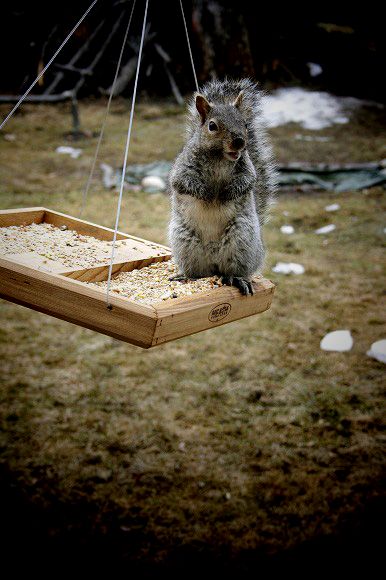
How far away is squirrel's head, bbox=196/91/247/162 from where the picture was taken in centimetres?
181

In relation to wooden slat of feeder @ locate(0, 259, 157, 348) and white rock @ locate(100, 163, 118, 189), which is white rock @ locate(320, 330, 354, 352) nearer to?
wooden slat of feeder @ locate(0, 259, 157, 348)

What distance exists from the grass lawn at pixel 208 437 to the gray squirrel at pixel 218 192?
1361 mm

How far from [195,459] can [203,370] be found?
32.2 inches

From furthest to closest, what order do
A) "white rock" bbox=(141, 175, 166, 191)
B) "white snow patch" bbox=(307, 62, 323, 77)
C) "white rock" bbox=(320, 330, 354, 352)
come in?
"white snow patch" bbox=(307, 62, 323, 77) < "white rock" bbox=(141, 175, 166, 191) < "white rock" bbox=(320, 330, 354, 352)

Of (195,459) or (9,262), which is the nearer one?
(9,262)

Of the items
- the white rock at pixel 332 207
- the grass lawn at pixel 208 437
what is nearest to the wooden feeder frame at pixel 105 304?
the grass lawn at pixel 208 437

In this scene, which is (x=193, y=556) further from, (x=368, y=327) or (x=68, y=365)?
(x=368, y=327)

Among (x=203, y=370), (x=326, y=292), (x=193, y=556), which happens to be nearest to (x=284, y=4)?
(x=326, y=292)

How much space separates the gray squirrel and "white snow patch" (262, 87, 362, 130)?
688 centimetres

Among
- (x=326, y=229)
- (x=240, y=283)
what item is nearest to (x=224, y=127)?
(x=240, y=283)

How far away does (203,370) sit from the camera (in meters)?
3.84

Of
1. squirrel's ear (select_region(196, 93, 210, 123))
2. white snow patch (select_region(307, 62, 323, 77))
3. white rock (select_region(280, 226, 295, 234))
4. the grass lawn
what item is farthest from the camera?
white snow patch (select_region(307, 62, 323, 77))

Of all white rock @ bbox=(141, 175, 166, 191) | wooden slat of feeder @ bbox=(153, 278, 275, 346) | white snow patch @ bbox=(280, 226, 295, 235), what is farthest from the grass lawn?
white rock @ bbox=(141, 175, 166, 191)

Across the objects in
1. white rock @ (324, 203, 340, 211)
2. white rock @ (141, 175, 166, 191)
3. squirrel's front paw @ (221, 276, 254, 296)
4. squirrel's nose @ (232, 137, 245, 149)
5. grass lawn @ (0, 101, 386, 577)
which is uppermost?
squirrel's nose @ (232, 137, 245, 149)
